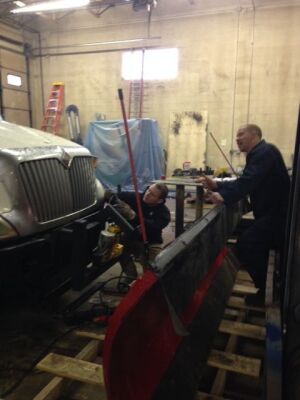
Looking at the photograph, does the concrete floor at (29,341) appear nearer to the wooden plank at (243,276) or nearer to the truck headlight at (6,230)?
the truck headlight at (6,230)

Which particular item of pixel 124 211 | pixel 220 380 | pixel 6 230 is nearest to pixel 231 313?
pixel 220 380

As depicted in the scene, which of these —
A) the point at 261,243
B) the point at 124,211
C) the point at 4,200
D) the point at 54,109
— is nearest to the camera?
the point at 4,200

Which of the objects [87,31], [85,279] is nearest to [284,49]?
[87,31]

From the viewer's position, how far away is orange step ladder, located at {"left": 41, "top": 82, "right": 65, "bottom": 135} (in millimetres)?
11047

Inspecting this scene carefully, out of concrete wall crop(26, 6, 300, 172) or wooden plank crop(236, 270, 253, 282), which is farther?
concrete wall crop(26, 6, 300, 172)

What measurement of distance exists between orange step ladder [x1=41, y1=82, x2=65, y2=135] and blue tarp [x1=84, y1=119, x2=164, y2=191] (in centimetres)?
168

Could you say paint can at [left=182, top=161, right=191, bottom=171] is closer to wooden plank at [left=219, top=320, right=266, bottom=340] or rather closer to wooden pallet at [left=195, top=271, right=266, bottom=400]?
wooden pallet at [left=195, top=271, right=266, bottom=400]

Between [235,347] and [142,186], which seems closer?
[235,347]

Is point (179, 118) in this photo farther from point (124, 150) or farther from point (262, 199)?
point (262, 199)

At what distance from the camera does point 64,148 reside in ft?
9.78

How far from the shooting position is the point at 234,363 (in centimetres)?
221

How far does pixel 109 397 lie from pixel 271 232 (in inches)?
88.1

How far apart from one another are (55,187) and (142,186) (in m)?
6.70

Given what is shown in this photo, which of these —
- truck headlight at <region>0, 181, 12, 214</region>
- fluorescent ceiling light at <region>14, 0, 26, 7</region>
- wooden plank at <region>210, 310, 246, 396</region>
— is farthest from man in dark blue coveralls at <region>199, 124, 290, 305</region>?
fluorescent ceiling light at <region>14, 0, 26, 7</region>
